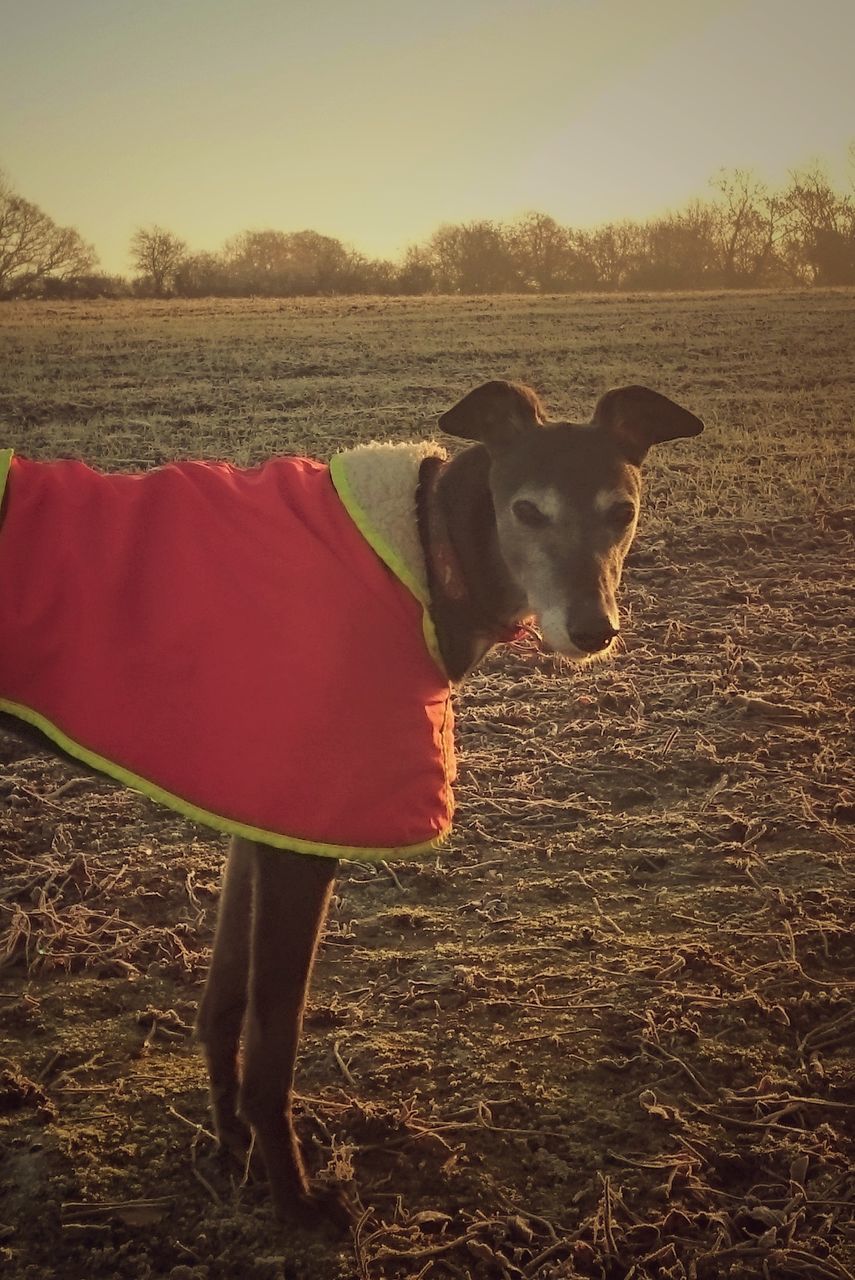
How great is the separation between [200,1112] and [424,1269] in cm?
91

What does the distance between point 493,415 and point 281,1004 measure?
191cm

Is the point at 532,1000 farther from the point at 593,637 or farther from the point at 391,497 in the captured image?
the point at 391,497

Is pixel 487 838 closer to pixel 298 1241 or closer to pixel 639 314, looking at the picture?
pixel 298 1241

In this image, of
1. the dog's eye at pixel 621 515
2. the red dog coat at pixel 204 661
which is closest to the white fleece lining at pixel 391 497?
the red dog coat at pixel 204 661

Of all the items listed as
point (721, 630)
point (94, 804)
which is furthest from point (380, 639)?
point (721, 630)

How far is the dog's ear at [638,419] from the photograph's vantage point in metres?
3.56

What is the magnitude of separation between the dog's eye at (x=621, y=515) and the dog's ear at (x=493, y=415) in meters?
0.39

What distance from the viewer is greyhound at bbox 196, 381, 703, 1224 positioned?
110 inches

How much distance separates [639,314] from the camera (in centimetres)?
3253

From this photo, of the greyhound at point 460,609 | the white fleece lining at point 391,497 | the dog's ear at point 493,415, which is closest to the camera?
the greyhound at point 460,609

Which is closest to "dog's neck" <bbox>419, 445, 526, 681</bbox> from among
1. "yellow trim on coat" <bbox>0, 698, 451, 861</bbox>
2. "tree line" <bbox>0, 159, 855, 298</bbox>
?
"yellow trim on coat" <bbox>0, 698, 451, 861</bbox>

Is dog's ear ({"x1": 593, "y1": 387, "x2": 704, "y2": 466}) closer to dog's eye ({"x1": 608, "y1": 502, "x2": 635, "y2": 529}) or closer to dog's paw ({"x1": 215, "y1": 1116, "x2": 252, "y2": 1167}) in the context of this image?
dog's eye ({"x1": 608, "y1": 502, "x2": 635, "y2": 529})

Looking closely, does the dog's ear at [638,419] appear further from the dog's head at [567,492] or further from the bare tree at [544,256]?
the bare tree at [544,256]

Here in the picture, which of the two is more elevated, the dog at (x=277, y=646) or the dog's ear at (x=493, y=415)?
the dog's ear at (x=493, y=415)
